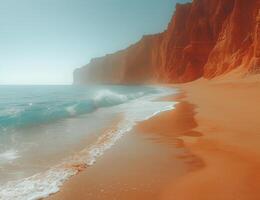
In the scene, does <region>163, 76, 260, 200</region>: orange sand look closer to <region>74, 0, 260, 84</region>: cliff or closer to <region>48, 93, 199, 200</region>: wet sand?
<region>48, 93, 199, 200</region>: wet sand

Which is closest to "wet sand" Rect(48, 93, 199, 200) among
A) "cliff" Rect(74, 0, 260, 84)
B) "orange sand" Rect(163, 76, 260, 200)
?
"orange sand" Rect(163, 76, 260, 200)

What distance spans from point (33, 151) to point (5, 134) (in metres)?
4.30

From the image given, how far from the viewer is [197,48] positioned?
264 feet

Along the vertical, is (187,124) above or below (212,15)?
below

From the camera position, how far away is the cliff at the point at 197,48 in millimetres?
53072

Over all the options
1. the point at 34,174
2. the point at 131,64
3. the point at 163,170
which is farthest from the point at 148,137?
the point at 131,64

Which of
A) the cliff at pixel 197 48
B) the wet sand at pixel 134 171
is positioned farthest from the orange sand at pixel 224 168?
the cliff at pixel 197 48

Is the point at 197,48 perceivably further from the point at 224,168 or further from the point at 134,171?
the point at 134,171

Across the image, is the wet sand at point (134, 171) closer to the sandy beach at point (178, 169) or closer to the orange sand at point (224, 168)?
the sandy beach at point (178, 169)

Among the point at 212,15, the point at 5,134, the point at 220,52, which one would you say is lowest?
the point at 5,134

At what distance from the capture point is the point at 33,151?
8.11m

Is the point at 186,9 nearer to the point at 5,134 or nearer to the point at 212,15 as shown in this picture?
the point at 212,15

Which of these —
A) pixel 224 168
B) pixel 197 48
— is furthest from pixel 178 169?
pixel 197 48

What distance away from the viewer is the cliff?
5307cm
